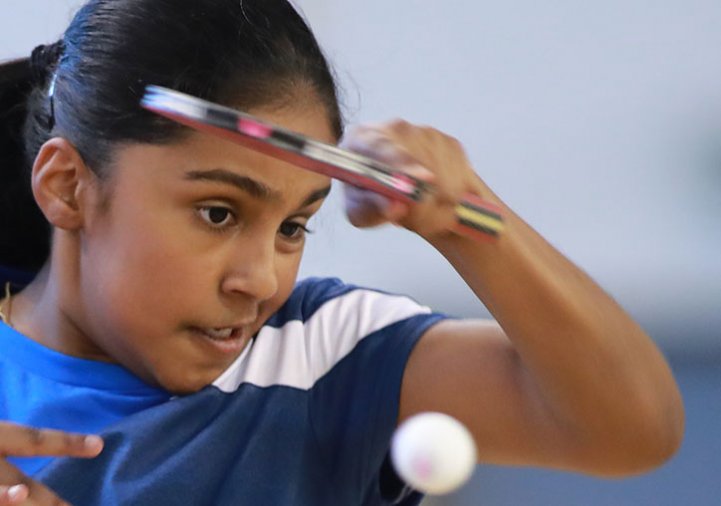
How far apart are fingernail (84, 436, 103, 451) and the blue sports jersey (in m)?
0.02

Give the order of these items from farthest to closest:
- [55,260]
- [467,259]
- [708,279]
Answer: [708,279] < [55,260] < [467,259]

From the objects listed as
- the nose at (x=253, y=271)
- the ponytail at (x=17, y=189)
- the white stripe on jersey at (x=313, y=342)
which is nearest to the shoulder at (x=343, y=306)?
the white stripe on jersey at (x=313, y=342)

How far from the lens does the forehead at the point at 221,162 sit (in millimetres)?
655

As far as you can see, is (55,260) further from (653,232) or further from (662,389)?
(653,232)

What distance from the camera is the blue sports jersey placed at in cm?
69

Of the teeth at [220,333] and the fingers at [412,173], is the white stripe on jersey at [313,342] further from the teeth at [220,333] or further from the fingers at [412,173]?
the fingers at [412,173]

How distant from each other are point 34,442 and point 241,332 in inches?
5.8

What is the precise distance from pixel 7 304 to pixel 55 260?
0.23ft

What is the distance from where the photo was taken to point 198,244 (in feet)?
2.20

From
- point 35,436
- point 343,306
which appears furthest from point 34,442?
point 343,306

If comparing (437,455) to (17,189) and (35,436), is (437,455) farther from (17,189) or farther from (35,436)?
(17,189)

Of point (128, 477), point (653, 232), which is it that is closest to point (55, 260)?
point (128, 477)

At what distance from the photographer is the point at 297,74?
0.71m

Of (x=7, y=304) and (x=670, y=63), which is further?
(x=670, y=63)
